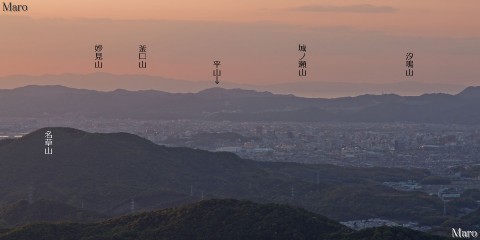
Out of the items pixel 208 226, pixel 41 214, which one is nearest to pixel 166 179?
pixel 41 214

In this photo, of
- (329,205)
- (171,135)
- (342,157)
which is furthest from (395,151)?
(329,205)

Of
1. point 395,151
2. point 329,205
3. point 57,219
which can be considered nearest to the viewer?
point 57,219

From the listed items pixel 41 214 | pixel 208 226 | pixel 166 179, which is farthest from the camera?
pixel 166 179

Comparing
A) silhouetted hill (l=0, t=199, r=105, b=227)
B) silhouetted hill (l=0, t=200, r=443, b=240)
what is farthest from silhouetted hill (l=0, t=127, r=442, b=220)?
silhouetted hill (l=0, t=200, r=443, b=240)

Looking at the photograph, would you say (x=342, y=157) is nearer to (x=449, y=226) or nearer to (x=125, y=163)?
(x=125, y=163)

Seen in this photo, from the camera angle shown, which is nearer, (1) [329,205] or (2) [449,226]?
(2) [449,226]

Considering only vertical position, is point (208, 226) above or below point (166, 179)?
above

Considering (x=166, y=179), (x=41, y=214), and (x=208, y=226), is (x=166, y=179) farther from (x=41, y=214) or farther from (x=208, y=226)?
(x=208, y=226)

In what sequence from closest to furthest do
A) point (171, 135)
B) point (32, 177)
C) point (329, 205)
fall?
point (329, 205), point (32, 177), point (171, 135)
